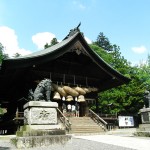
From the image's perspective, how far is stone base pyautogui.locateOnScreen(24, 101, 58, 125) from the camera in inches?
338

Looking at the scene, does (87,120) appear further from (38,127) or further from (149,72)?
(149,72)

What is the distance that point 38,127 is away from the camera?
8.49 m

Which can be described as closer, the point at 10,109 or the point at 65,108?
the point at 65,108

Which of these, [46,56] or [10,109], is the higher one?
[46,56]

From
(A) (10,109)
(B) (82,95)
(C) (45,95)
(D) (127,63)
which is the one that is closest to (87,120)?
(B) (82,95)

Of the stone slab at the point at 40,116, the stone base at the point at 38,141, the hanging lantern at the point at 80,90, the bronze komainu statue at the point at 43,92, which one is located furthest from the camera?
the hanging lantern at the point at 80,90

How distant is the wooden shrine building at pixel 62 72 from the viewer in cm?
1981

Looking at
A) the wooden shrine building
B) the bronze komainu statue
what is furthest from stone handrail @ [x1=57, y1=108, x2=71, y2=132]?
the bronze komainu statue

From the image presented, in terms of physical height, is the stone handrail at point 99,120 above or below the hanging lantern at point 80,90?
below

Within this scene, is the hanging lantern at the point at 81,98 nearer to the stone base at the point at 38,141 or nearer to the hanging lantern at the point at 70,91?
the hanging lantern at the point at 70,91

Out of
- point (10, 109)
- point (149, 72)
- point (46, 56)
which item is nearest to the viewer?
point (46, 56)

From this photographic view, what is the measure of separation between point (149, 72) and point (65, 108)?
17.0 meters

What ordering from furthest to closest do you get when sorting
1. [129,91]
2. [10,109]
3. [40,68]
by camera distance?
[129,91] < [10,109] < [40,68]

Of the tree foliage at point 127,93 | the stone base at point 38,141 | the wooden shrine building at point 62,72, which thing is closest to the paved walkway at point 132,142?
the stone base at point 38,141
